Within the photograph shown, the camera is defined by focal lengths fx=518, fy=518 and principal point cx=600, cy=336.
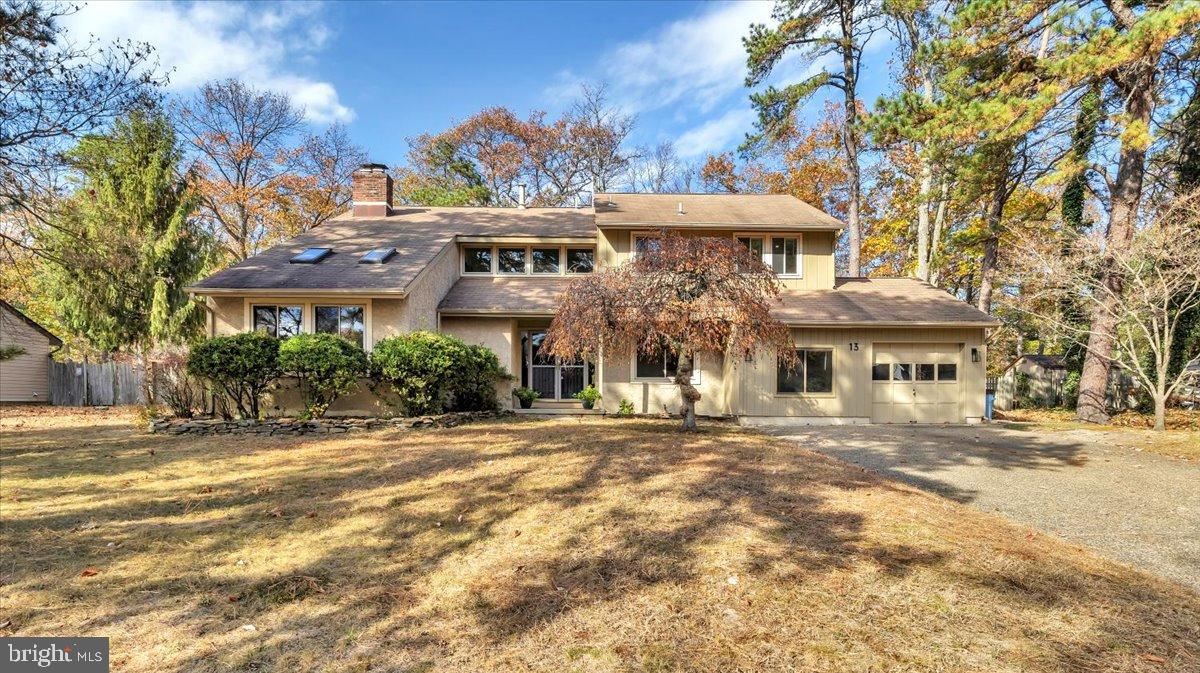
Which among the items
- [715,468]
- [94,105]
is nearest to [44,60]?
[94,105]

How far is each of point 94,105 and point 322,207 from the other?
1919 cm

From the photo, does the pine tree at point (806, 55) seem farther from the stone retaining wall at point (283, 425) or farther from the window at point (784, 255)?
the stone retaining wall at point (283, 425)

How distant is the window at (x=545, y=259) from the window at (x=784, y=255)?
254 inches

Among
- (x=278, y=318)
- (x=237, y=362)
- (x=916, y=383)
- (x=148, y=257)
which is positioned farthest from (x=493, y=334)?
(x=148, y=257)

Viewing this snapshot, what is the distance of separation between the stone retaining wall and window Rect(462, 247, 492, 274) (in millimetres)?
6229

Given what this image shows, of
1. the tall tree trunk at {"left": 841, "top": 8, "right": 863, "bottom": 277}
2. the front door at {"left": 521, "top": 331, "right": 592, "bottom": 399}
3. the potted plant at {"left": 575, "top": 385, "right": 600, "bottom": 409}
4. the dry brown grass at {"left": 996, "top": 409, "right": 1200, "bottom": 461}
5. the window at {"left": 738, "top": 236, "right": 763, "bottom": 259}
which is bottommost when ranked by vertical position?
the dry brown grass at {"left": 996, "top": 409, "right": 1200, "bottom": 461}

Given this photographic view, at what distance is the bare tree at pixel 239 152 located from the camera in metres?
24.3

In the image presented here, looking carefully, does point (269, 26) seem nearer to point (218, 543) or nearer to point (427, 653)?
point (218, 543)

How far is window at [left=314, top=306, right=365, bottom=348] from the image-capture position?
12211 millimetres

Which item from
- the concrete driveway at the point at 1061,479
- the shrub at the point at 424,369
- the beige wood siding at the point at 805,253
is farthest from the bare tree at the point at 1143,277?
the shrub at the point at 424,369

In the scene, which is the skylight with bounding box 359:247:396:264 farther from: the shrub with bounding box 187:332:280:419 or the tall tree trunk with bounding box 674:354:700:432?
the tall tree trunk with bounding box 674:354:700:432

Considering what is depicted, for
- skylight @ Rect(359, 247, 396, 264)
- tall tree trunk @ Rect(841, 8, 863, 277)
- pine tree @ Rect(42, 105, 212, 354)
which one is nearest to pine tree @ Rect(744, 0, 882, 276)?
tall tree trunk @ Rect(841, 8, 863, 277)

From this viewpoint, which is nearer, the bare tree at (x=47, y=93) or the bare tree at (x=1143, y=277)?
the bare tree at (x=47, y=93)

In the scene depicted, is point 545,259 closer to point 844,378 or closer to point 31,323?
point 844,378
